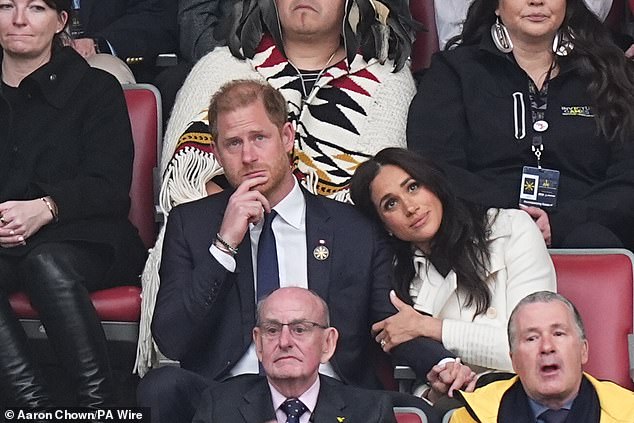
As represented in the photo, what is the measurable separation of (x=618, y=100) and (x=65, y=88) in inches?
58.9

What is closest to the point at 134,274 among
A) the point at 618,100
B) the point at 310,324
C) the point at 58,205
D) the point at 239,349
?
the point at 58,205

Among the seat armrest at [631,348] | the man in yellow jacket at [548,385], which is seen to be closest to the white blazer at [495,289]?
the seat armrest at [631,348]

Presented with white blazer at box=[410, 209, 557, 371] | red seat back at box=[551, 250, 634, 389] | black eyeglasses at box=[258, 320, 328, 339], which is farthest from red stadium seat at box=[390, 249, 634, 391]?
black eyeglasses at box=[258, 320, 328, 339]

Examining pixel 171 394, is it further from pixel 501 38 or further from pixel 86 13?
pixel 86 13

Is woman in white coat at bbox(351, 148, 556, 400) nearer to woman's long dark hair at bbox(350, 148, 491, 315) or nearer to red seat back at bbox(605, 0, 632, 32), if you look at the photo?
woman's long dark hair at bbox(350, 148, 491, 315)

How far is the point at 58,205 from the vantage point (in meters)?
4.54

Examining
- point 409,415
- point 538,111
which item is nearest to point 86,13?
point 538,111

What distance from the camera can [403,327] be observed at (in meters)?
4.13

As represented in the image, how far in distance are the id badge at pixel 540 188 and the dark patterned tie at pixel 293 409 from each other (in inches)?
48.8

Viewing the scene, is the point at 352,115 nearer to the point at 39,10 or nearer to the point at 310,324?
the point at 39,10

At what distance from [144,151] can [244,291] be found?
0.92m

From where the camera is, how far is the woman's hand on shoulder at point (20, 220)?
14.7 ft

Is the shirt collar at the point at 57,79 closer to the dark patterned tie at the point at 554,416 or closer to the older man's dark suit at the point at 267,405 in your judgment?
the older man's dark suit at the point at 267,405

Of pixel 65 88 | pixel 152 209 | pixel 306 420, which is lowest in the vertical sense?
pixel 306 420
